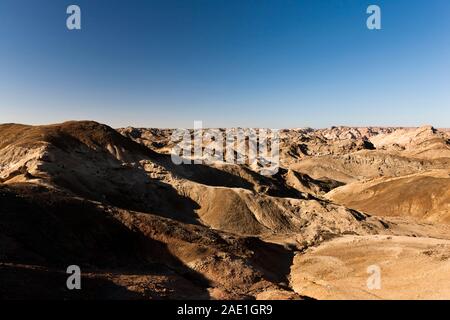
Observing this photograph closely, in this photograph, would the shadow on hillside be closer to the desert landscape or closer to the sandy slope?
the desert landscape

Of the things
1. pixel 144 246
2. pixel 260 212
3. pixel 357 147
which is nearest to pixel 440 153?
pixel 357 147

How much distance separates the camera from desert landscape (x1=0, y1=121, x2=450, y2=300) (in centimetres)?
2364

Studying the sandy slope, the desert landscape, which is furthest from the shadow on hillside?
the sandy slope

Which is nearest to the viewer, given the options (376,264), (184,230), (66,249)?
(66,249)

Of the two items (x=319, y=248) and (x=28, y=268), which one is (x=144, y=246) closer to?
(x=28, y=268)

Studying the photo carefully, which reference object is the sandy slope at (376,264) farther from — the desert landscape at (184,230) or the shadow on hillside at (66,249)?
the shadow on hillside at (66,249)

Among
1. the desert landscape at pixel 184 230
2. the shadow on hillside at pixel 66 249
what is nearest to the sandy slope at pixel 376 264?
the desert landscape at pixel 184 230

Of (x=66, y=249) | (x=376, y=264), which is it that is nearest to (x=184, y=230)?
(x=66, y=249)

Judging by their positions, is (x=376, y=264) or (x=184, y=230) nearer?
(x=376, y=264)

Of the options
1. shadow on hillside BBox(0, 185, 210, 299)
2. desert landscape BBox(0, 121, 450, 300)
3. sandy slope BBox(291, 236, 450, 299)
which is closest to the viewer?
shadow on hillside BBox(0, 185, 210, 299)

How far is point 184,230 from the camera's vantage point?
3347 centimetres

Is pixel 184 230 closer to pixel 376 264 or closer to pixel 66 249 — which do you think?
pixel 66 249

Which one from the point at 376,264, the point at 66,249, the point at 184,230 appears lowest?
the point at 376,264
